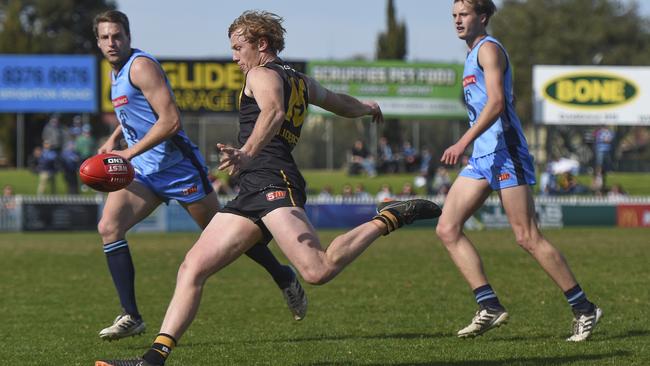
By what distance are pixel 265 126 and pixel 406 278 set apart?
298 inches

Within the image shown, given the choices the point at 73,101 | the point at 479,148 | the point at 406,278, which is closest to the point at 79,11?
the point at 73,101

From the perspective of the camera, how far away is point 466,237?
7695 millimetres

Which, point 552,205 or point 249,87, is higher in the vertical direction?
point 249,87

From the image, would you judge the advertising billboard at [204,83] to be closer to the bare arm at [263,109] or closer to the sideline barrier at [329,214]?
the sideline barrier at [329,214]

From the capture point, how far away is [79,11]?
65.9 metres

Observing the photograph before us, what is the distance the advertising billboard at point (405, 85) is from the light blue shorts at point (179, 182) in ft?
88.7

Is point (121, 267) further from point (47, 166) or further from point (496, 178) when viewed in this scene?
point (47, 166)

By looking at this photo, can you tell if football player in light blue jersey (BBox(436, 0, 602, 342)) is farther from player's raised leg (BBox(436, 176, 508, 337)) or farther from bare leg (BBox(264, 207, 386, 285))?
bare leg (BBox(264, 207, 386, 285))

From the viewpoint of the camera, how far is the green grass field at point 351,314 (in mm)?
7113

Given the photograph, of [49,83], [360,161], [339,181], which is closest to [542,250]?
[49,83]

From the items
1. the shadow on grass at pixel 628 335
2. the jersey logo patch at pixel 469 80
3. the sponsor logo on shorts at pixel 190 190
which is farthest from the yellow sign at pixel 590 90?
the sponsor logo on shorts at pixel 190 190

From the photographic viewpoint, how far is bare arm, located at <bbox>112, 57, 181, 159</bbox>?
7234mm

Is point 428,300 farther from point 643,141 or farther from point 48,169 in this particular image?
point 643,141

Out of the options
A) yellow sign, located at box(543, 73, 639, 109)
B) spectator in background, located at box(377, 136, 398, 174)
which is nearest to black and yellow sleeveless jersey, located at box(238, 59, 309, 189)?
yellow sign, located at box(543, 73, 639, 109)
